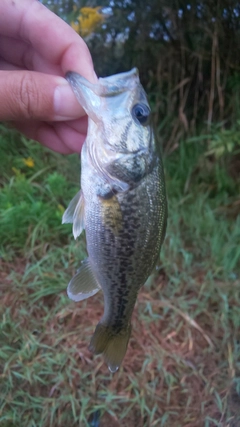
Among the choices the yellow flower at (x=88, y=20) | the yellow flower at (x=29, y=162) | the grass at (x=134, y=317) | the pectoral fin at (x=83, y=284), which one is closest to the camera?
the pectoral fin at (x=83, y=284)

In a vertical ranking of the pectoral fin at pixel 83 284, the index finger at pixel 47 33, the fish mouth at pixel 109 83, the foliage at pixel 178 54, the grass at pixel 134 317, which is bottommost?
the grass at pixel 134 317

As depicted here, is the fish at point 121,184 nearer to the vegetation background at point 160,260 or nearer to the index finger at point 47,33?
the index finger at point 47,33

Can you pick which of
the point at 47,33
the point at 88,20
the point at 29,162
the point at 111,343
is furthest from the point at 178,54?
the point at 111,343

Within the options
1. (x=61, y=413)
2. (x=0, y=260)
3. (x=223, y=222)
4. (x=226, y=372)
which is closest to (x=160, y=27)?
(x=223, y=222)

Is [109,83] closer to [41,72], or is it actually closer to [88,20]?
[41,72]

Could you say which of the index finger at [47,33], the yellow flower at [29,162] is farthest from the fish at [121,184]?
the yellow flower at [29,162]

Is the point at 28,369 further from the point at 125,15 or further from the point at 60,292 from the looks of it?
the point at 125,15
